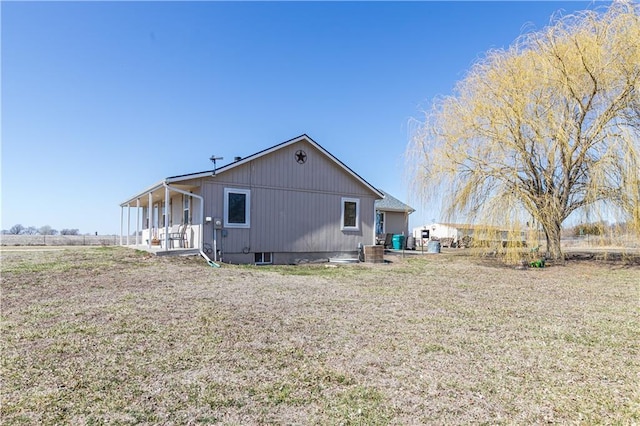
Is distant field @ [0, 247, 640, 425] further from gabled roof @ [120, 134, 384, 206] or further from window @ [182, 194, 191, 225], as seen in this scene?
window @ [182, 194, 191, 225]

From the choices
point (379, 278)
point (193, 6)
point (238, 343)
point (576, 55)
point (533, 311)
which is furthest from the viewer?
point (576, 55)

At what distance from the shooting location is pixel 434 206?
13516 mm

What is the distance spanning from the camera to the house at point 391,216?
23656mm


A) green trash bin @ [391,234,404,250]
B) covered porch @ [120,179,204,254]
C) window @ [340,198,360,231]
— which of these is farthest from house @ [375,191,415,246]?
covered porch @ [120,179,204,254]

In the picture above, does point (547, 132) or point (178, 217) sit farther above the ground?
point (547, 132)

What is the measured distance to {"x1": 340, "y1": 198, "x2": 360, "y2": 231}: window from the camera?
14.8 m

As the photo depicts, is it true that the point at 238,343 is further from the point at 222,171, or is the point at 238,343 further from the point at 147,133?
the point at 147,133

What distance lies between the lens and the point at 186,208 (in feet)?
43.5

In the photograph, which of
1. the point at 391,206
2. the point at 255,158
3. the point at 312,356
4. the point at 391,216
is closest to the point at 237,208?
the point at 255,158

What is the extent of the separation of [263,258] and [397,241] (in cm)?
1035

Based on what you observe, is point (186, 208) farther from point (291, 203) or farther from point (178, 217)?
point (291, 203)

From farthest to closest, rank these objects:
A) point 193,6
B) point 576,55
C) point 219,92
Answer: point 219,92 < point 576,55 < point 193,6

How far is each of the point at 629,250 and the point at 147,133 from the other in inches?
722

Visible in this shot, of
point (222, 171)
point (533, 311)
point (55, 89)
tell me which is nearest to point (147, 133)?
point (55, 89)
